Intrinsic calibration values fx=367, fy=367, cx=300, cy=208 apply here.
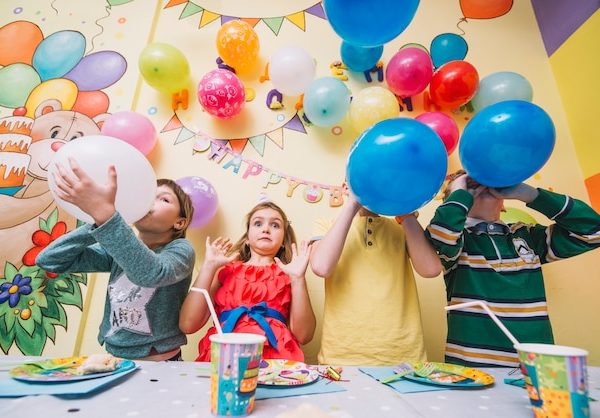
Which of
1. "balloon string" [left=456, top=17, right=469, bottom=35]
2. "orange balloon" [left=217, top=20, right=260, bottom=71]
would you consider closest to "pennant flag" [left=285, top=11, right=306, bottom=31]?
"orange balloon" [left=217, top=20, right=260, bottom=71]

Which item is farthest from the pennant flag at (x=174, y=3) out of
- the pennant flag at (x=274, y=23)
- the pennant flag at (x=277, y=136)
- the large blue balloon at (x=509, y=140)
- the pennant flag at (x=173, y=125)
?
the large blue balloon at (x=509, y=140)

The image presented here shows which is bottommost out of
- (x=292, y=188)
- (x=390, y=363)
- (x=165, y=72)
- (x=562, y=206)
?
(x=390, y=363)

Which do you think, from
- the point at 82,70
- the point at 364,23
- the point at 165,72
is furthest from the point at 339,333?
the point at 82,70

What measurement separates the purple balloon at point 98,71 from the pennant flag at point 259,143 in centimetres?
77

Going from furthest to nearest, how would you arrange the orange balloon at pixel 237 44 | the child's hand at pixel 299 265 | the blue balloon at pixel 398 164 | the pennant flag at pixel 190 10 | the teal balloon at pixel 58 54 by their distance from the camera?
the pennant flag at pixel 190 10 < the teal balloon at pixel 58 54 < the orange balloon at pixel 237 44 < the child's hand at pixel 299 265 < the blue balloon at pixel 398 164

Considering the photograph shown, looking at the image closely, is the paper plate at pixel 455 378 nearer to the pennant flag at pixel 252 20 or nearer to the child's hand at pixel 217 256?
the child's hand at pixel 217 256

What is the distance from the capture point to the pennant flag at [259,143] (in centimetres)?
168

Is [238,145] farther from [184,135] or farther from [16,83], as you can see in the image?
[16,83]

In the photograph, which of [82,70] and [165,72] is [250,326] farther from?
[82,70]

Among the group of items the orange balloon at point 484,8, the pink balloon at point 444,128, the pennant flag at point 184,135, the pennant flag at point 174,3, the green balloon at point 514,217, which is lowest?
the green balloon at point 514,217

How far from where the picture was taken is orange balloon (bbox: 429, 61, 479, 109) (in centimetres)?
150

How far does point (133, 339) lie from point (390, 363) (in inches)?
29.9

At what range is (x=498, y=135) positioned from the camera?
83 centimetres

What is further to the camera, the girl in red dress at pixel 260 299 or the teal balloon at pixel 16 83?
the teal balloon at pixel 16 83
